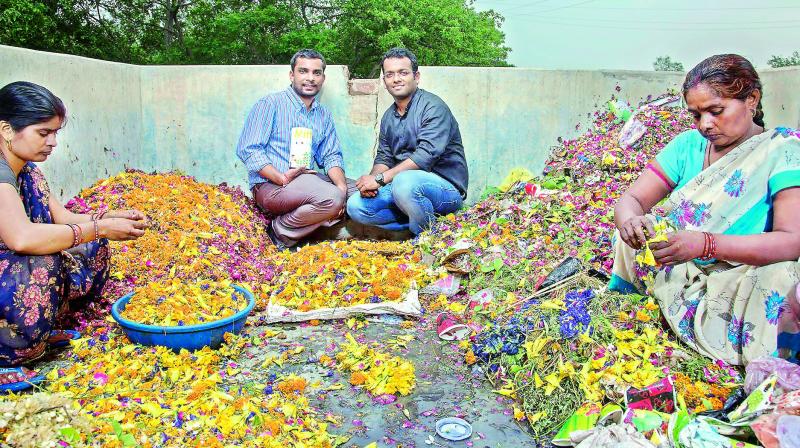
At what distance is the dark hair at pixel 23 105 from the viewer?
265 centimetres

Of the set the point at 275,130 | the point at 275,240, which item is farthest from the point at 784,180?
the point at 275,240

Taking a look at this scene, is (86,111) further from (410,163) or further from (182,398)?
(182,398)

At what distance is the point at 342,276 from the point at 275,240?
1555 mm

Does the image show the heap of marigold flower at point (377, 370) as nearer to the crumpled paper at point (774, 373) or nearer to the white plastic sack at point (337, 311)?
the white plastic sack at point (337, 311)

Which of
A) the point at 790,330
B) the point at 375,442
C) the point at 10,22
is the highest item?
the point at 10,22

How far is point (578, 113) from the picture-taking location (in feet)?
19.2

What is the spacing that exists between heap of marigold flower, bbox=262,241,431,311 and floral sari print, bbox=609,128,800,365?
1500mm

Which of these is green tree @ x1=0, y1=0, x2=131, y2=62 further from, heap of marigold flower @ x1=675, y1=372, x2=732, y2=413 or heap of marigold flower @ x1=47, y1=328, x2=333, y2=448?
heap of marigold flower @ x1=675, y1=372, x2=732, y2=413

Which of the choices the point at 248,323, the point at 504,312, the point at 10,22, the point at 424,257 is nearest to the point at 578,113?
the point at 424,257

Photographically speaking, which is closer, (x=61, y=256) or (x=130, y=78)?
(x=61, y=256)

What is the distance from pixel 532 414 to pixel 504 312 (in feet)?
2.63

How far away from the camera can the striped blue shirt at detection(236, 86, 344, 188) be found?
16.0 feet

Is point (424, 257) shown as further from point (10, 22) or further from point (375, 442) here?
point (10, 22)

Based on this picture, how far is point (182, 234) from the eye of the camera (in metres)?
4.05
